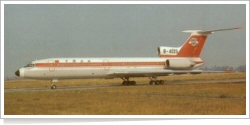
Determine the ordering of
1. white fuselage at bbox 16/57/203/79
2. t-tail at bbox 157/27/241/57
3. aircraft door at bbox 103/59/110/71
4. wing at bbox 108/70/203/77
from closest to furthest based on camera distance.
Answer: white fuselage at bbox 16/57/203/79, aircraft door at bbox 103/59/110/71, wing at bbox 108/70/203/77, t-tail at bbox 157/27/241/57

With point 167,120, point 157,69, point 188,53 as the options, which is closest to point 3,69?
point 167,120

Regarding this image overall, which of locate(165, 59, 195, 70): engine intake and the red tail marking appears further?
the red tail marking

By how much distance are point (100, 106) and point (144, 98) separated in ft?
9.26

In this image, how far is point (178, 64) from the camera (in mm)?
29047

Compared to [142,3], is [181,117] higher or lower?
lower

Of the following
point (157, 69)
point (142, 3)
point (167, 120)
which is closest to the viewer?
point (167, 120)

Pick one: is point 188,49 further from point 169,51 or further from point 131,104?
point 131,104

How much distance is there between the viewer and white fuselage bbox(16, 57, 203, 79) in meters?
25.7

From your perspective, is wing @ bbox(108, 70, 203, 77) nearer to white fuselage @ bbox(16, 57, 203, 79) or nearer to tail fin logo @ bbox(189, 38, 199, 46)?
white fuselage @ bbox(16, 57, 203, 79)

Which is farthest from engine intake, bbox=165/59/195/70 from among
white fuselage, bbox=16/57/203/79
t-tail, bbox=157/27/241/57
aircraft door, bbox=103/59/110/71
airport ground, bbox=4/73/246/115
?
airport ground, bbox=4/73/246/115

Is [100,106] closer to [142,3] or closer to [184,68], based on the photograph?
[142,3]

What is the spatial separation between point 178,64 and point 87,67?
6984 mm

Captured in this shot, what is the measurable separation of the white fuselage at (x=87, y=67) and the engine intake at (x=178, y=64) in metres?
0.19

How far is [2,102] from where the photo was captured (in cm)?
1747
